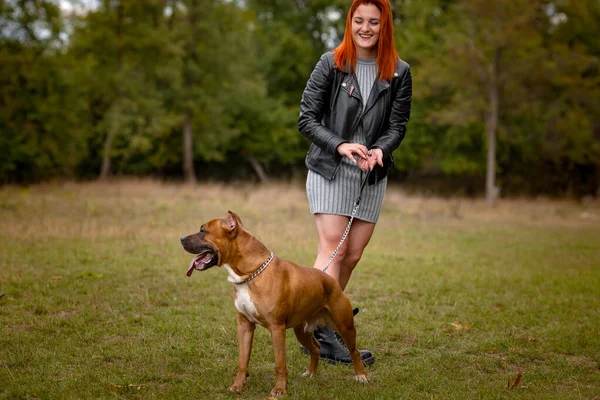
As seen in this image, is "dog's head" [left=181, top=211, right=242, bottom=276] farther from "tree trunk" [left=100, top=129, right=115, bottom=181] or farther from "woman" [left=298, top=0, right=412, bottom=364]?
"tree trunk" [left=100, top=129, right=115, bottom=181]

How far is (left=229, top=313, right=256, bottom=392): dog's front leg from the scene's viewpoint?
411 cm

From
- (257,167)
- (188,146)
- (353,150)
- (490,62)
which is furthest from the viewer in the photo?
(257,167)

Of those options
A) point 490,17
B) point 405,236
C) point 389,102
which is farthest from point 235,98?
point 389,102

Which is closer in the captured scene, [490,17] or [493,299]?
[493,299]

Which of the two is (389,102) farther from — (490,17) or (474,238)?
(490,17)

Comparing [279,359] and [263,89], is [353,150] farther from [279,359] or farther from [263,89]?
[263,89]

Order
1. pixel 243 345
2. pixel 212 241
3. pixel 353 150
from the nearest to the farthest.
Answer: pixel 212 241
pixel 243 345
pixel 353 150

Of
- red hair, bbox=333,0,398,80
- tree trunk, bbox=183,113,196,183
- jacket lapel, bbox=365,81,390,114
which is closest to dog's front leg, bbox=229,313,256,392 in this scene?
jacket lapel, bbox=365,81,390,114

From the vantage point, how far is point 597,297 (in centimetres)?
784

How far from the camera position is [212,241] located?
399cm

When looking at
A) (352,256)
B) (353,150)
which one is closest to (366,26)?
(353,150)

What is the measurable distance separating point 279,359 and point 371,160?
1520mm

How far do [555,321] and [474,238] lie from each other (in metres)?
7.32

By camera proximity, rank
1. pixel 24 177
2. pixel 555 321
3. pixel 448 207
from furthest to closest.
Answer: pixel 24 177 → pixel 448 207 → pixel 555 321
